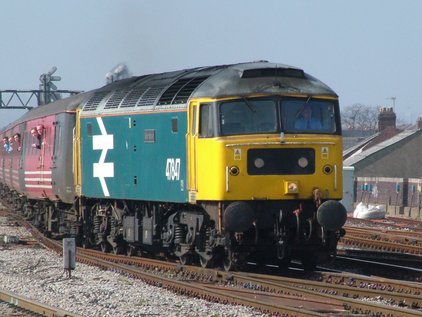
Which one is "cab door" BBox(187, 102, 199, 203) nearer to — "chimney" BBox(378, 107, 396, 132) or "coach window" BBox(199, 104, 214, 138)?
"coach window" BBox(199, 104, 214, 138)

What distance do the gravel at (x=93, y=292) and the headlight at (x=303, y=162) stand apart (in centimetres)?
302

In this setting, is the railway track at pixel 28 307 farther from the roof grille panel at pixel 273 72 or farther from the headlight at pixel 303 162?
the roof grille panel at pixel 273 72

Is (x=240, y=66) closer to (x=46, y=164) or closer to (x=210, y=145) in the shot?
(x=210, y=145)

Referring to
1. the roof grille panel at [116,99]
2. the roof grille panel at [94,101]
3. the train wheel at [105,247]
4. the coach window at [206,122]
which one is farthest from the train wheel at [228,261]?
the roof grille panel at [94,101]

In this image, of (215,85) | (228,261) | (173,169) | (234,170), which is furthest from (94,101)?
(234,170)

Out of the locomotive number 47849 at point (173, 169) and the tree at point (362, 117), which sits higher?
the tree at point (362, 117)

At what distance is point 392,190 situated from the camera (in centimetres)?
A: 4138

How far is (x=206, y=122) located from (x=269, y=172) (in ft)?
4.17

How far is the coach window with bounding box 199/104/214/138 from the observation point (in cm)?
1616

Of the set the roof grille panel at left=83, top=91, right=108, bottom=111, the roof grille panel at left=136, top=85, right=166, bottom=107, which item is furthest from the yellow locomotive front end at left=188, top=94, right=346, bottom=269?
the roof grille panel at left=83, top=91, right=108, bottom=111

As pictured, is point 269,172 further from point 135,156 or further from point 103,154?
point 103,154

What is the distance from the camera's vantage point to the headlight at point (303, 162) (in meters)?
16.2

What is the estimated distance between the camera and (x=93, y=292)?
14.4 meters

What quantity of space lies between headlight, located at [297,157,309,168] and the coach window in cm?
142
